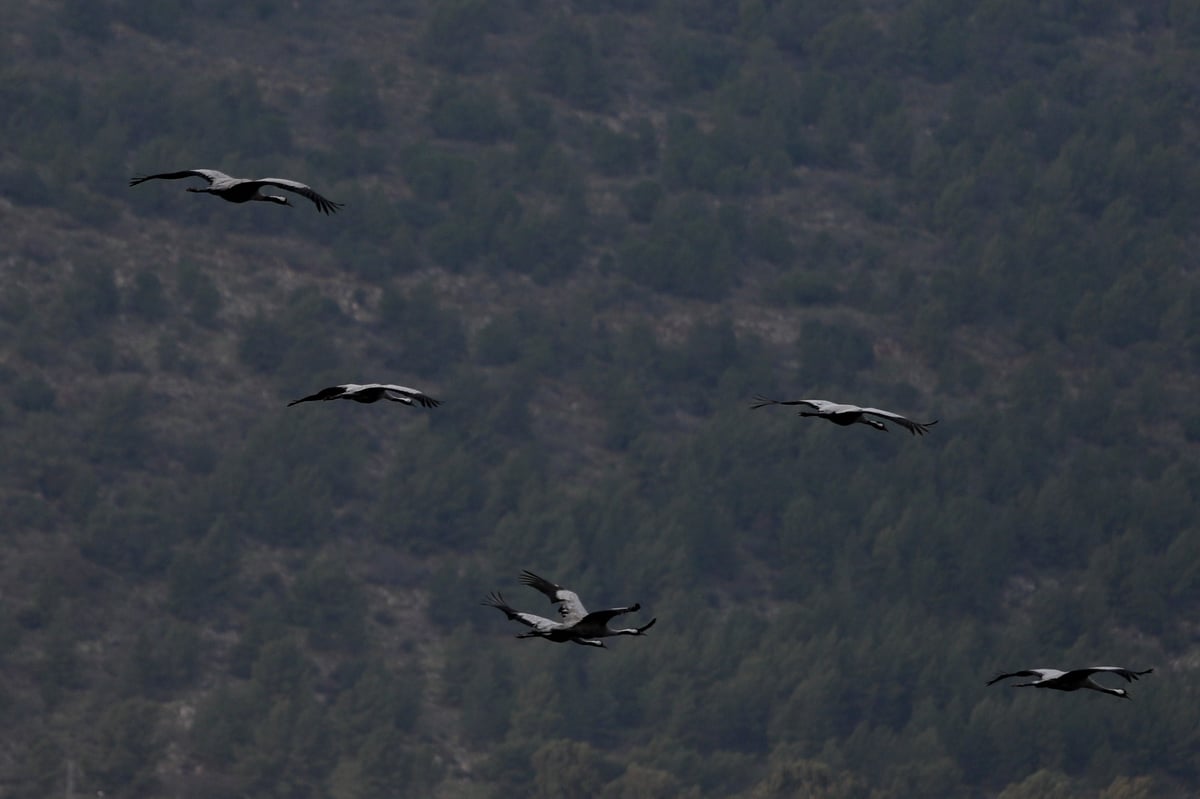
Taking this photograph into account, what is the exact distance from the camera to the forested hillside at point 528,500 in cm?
14312

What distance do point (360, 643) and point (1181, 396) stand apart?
7133 cm

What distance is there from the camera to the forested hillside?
14312 centimetres

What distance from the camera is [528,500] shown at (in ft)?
561

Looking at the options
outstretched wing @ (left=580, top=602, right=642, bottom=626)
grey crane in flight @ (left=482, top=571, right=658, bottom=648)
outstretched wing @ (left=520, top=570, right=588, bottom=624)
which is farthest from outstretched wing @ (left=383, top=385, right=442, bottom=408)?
outstretched wing @ (left=580, top=602, right=642, bottom=626)

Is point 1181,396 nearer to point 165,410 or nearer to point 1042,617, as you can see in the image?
point 1042,617

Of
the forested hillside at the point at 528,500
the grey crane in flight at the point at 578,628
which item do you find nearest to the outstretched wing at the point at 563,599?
the grey crane in flight at the point at 578,628

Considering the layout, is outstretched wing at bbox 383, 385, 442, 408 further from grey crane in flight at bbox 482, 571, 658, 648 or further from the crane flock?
grey crane in flight at bbox 482, 571, 658, 648

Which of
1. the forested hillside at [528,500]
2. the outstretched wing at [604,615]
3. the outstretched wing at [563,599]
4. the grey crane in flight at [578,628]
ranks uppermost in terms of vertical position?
the outstretched wing at [604,615]

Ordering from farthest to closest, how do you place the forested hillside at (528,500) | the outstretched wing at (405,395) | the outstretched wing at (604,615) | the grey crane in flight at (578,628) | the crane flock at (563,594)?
the forested hillside at (528,500) → the outstretched wing at (405,395) → the crane flock at (563,594) → the grey crane in flight at (578,628) → the outstretched wing at (604,615)

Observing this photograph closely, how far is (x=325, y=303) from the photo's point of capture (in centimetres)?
18125

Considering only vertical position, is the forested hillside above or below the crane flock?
below

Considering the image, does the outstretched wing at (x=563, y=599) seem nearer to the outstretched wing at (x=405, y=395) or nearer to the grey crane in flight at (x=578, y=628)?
the grey crane in flight at (x=578, y=628)

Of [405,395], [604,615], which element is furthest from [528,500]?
[604,615]

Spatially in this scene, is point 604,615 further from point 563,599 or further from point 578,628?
point 563,599
